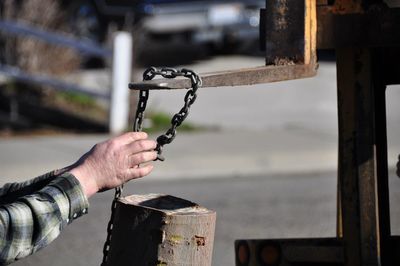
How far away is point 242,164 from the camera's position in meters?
10.2

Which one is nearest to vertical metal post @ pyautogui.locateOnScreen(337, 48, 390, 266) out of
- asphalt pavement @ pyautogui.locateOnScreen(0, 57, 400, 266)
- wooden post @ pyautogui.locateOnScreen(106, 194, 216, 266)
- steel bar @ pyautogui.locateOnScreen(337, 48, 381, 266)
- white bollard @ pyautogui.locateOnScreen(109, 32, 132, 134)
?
steel bar @ pyautogui.locateOnScreen(337, 48, 381, 266)

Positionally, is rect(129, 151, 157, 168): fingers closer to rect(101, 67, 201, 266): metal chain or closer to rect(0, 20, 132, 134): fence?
rect(101, 67, 201, 266): metal chain

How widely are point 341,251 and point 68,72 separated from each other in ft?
31.5

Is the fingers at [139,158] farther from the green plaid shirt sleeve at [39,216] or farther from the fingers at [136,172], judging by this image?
the green plaid shirt sleeve at [39,216]

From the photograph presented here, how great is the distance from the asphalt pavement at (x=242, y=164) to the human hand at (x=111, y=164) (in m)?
2.59

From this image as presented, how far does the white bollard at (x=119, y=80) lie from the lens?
1190 centimetres

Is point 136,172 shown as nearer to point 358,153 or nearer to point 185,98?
point 185,98

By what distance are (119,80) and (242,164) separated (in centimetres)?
250

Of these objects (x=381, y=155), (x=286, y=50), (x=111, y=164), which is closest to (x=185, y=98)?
(x=111, y=164)

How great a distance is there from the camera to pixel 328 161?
1020 centimetres

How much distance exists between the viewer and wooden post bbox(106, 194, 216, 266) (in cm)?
319

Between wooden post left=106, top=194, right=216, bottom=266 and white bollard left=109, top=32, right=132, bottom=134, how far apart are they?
8.66m

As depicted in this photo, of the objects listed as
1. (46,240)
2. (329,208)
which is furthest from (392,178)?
(46,240)

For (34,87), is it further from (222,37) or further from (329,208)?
(329,208)
